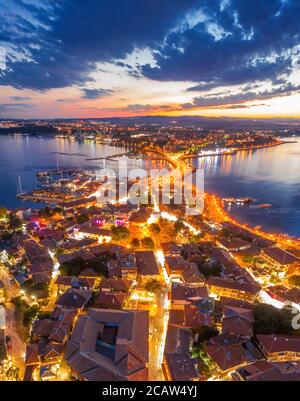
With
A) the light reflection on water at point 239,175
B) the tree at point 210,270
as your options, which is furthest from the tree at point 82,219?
the light reflection on water at point 239,175

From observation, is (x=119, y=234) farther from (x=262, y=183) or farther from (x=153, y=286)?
(x=262, y=183)

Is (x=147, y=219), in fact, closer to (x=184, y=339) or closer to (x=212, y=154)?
(x=184, y=339)

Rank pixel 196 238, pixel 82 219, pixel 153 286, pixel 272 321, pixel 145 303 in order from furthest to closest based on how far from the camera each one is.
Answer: pixel 82 219
pixel 196 238
pixel 153 286
pixel 145 303
pixel 272 321

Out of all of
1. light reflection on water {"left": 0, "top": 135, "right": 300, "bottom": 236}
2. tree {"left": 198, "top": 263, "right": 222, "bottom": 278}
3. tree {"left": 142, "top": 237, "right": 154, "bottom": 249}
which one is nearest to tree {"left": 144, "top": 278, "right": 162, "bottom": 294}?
tree {"left": 198, "top": 263, "right": 222, "bottom": 278}

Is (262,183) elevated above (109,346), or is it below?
below

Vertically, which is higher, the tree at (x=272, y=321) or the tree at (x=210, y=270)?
the tree at (x=272, y=321)

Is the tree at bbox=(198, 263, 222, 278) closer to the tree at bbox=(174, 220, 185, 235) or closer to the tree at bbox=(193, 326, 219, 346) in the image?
the tree at bbox=(193, 326, 219, 346)

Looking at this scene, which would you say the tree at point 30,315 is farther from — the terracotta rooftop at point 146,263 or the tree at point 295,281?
the tree at point 295,281

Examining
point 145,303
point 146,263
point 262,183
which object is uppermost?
point 146,263

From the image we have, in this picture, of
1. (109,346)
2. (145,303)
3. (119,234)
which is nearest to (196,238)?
(119,234)

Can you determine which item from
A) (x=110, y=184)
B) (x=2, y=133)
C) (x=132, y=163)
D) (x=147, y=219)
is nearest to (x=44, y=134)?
(x=2, y=133)
